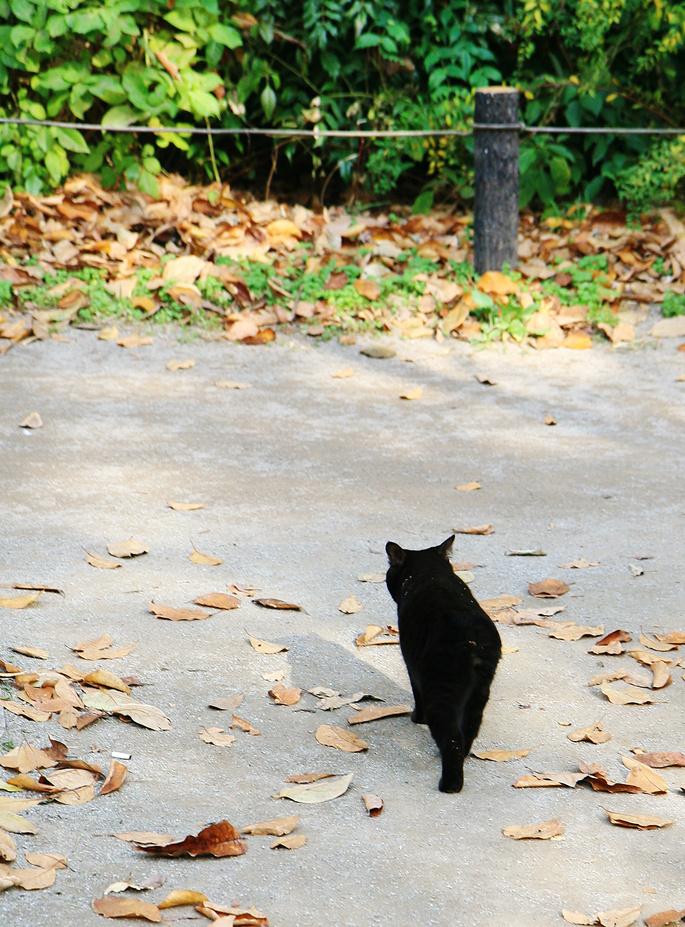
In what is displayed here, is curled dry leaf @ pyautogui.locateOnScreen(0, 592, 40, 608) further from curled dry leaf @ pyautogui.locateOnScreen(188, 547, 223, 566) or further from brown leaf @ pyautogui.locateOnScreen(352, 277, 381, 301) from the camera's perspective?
brown leaf @ pyautogui.locateOnScreen(352, 277, 381, 301)

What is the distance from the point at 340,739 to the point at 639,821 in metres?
0.75

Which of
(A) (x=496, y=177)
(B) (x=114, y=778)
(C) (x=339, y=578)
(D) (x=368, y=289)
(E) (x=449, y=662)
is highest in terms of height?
(A) (x=496, y=177)

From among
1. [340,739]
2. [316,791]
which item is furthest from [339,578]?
[316,791]

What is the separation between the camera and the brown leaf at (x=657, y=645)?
303 cm

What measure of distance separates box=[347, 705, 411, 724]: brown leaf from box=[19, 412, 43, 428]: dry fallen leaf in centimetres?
259

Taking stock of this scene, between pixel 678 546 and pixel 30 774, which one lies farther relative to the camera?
pixel 678 546

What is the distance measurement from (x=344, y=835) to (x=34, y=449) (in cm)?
280

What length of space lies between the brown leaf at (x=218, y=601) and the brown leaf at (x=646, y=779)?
1.35 meters

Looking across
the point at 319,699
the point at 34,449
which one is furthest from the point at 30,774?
the point at 34,449

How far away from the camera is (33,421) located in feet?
15.5

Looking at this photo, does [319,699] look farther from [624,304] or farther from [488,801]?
[624,304]

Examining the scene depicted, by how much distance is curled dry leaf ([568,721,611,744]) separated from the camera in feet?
8.54

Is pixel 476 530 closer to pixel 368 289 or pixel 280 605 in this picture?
pixel 280 605

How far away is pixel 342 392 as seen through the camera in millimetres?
5320
